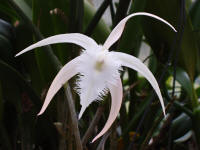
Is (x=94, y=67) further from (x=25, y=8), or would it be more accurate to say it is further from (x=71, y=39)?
(x=25, y=8)

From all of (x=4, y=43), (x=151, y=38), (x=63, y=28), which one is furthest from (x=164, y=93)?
(x=4, y=43)

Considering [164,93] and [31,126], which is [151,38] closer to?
[164,93]

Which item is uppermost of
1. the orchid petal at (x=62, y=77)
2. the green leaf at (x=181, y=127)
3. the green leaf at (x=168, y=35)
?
the green leaf at (x=168, y=35)

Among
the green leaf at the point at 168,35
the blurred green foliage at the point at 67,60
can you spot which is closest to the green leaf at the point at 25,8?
the blurred green foliage at the point at 67,60

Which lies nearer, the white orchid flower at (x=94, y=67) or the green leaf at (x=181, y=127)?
the white orchid flower at (x=94, y=67)

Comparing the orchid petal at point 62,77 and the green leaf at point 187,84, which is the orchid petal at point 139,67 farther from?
the green leaf at point 187,84

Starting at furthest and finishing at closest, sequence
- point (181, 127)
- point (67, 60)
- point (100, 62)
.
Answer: point (181, 127) → point (67, 60) → point (100, 62)

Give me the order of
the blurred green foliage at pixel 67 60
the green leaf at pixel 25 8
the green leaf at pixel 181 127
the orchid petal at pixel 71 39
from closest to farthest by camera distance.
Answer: the orchid petal at pixel 71 39
the blurred green foliage at pixel 67 60
the green leaf at pixel 25 8
the green leaf at pixel 181 127

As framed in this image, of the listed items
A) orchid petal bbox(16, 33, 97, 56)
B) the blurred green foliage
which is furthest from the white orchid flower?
the blurred green foliage

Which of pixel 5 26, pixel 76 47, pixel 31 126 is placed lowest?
pixel 31 126

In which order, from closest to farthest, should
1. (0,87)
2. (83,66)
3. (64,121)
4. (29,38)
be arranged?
(83,66) → (64,121) → (0,87) → (29,38)

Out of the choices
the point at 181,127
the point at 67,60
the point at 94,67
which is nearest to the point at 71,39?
the point at 94,67
